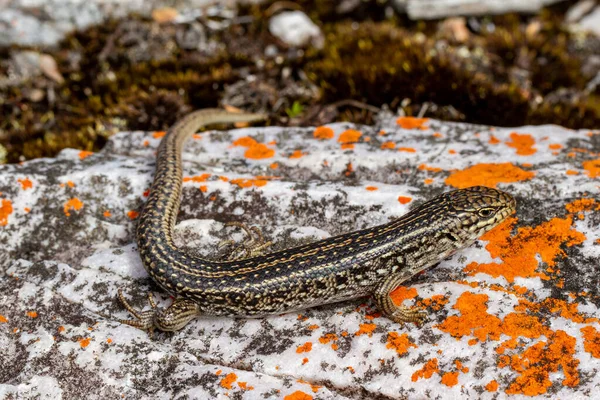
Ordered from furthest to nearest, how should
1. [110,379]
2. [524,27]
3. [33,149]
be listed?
[524,27] < [33,149] < [110,379]

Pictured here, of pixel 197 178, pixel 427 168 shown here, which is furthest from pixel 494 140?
pixel 197 178

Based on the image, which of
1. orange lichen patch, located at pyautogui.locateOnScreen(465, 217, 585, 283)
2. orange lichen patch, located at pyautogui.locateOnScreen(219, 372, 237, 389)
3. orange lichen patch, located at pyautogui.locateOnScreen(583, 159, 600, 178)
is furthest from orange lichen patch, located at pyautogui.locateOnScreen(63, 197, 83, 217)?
orange lichen patch, located at pyautogui.locateOnScreen(583, 159, 600, 178)

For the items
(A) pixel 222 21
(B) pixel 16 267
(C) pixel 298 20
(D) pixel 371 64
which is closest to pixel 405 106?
(D) pixel 371 64

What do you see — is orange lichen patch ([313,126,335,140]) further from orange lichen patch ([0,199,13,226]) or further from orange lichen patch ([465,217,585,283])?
orange lichen patch ([0,199,13,226])

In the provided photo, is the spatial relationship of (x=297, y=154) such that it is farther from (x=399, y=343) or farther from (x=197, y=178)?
(x=399, y=343)

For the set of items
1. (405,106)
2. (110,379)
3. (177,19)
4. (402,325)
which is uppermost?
(177,19)

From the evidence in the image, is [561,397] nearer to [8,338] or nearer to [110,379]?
[110,379]

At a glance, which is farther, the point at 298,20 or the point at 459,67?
the point at 298,20
